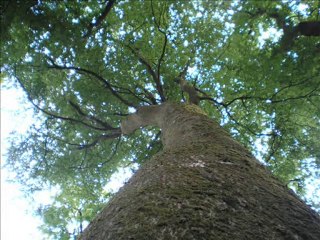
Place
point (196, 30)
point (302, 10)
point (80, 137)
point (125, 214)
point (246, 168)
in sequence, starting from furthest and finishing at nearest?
point (80, 137), point (196, 30), point (302, 10), point (246, 168), point (125, 214)

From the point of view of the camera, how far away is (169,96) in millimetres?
8328

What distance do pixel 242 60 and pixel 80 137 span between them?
564 centimetres

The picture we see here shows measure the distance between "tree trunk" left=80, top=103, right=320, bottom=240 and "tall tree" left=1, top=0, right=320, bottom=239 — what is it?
0.05 ft

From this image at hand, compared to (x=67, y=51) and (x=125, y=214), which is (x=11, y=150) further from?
(x=125, y=214)

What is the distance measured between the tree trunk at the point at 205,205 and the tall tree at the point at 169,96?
0.02m

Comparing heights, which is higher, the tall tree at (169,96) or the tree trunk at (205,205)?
the tall tree at (169,96)

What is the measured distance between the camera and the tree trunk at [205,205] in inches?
64.2

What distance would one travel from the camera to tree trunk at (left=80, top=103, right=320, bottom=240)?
163 centimetres

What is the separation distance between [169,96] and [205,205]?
657 cm


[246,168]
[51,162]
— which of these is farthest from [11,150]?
[246,168]

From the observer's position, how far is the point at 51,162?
9.81 meters

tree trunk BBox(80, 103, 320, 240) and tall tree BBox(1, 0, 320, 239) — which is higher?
tall tree BBox(1, 0, 320, 239)

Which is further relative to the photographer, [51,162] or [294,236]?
[51,162]

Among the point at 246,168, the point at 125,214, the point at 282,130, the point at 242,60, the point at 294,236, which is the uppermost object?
the point at 242,60
